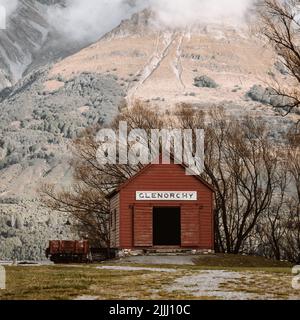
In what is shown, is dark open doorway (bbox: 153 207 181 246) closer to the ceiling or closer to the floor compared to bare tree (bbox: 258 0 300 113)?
closer to the floor

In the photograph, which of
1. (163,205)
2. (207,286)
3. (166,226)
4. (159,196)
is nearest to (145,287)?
(207,286)

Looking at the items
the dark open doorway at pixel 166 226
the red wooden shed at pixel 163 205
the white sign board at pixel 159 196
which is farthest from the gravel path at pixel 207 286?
the dark open doorway at pixel 166 226

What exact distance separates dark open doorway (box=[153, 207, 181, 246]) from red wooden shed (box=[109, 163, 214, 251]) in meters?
2.98

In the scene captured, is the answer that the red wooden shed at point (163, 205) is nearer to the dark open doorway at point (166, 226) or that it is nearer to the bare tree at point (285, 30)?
the dark open doorway at point (166, 226)

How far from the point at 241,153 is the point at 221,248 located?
6.90 m

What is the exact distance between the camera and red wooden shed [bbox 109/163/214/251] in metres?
45.8

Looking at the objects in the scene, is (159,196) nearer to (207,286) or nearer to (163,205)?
(163,205)

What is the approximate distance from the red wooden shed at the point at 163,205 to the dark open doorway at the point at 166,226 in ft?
9.77

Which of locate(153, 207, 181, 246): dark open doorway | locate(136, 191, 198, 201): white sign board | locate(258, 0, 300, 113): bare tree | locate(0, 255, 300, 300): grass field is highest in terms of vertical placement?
locate(258, 0, 300, 113): bare tree

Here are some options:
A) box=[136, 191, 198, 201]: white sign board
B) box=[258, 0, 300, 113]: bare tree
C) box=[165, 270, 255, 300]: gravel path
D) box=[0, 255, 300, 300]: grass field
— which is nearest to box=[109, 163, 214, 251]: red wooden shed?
box=[136, 191, 198, 201]: white sign board

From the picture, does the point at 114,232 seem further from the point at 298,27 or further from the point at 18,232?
the point at 18,232

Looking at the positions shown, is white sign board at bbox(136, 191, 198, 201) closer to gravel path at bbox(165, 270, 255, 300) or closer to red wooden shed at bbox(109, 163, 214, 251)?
red wooden shed at bbox(109, 163, 214, 251)

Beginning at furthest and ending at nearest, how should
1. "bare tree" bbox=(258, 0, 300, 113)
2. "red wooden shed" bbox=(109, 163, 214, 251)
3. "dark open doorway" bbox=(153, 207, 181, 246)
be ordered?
"dark open doorway" bbox=(153, 207, 181, 246) < "red wooden shed" bbox=(109, 163, 214, 251) < "bare tree" bbox=(258, 0, 300, 113)
